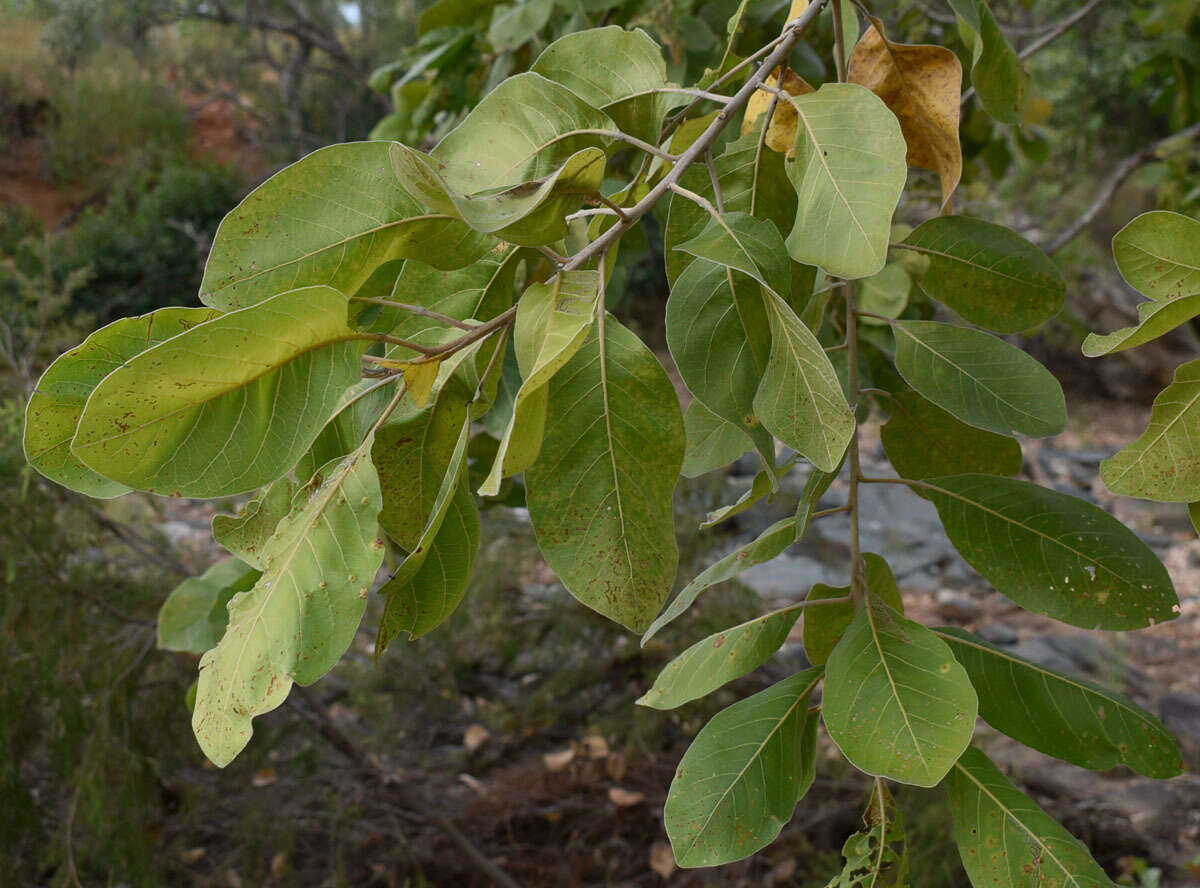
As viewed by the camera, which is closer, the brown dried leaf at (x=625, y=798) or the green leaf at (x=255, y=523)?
the green leaf at (x=255, y=523)

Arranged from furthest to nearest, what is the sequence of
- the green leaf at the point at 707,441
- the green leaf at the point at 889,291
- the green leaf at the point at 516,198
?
the green leaf at the point at 889,291, the green leaf at the point at 707,441, the green leaf at the point at 516,198

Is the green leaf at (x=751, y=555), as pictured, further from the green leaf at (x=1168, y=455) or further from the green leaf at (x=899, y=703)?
the green leaf at (x=1168, y=455)

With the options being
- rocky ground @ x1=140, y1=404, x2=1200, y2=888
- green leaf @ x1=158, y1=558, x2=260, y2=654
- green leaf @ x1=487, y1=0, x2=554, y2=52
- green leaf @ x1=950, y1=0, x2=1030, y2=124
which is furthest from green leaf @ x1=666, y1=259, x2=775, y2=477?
rocky ground @ x1=140, y1=404, x2=1200, y2=888

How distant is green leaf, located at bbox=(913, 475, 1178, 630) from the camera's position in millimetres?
678

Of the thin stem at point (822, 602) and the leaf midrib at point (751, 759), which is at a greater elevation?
the thin stem at point (822, 602)

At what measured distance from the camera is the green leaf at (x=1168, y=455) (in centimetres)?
56

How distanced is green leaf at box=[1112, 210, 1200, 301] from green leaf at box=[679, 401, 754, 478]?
0.99 ft

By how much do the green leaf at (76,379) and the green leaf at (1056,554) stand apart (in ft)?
1.84

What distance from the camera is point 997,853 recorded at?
592 mm

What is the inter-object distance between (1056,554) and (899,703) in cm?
23

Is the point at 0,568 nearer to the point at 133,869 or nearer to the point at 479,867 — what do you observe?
the point at 133,869

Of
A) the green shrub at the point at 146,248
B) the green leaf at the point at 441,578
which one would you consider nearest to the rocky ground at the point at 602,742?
the green leaf at the point at 441,578

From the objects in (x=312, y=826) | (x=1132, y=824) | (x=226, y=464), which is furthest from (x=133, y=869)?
(x=1132, y=824)

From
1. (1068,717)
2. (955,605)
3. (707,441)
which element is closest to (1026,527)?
(1068,717)
